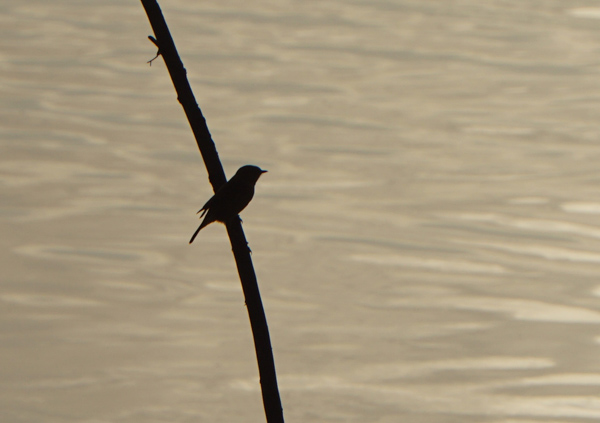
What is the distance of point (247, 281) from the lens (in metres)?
3.23

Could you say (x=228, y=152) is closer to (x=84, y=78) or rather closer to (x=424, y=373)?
(x=84, y=78)

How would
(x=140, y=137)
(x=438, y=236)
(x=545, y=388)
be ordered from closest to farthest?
(x=545, y=388) < (x=438, y=236) < (x=140, y=137)

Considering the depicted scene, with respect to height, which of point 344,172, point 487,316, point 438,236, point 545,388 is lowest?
point 545,388

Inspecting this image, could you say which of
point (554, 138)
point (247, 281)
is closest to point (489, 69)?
point (554, 138)

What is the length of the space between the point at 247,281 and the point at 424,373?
21.7 ft

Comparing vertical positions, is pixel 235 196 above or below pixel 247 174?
below

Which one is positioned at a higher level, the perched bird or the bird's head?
the bird's head

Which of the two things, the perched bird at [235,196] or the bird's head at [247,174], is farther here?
the bird's head at [247,174]

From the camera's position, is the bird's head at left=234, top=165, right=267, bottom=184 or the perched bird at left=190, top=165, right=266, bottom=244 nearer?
the perched bird at left=190, top=165, right=266, bottom=244

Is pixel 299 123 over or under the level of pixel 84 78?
under

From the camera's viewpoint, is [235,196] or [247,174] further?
[247,174]

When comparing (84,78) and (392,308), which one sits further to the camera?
(84,78)

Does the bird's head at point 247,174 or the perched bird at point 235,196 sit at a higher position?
the bird's head at point 247,174

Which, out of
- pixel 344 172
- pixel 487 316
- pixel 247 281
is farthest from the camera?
pixel 344 172
